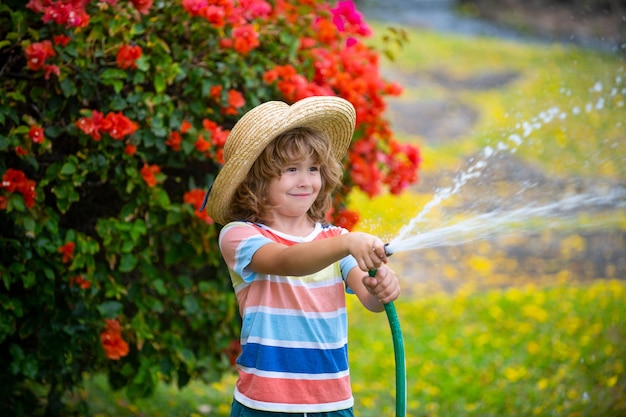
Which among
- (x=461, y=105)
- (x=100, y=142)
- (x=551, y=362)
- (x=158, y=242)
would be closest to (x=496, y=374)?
(x=551, y=362)

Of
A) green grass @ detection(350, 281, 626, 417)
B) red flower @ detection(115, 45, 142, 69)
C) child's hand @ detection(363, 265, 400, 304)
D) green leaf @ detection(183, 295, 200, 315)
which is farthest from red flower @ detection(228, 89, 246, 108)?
green grass @ detection(350, 281, 626, 417)

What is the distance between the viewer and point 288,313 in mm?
2162

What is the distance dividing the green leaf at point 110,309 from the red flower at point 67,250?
0.77 feet

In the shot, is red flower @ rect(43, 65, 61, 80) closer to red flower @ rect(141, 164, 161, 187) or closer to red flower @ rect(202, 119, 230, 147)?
red flower @ rect(141, 164, 161, 187)

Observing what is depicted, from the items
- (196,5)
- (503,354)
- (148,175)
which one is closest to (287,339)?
(148,175)

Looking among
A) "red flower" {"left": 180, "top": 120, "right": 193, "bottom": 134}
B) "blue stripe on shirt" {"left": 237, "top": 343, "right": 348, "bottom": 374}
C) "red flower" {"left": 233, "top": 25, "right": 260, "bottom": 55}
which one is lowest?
"blue stripe on shirt" {"left": 237, "top": 343, "right": 348, "bottom": 374}

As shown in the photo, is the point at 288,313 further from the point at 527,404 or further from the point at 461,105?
the point at 461,105

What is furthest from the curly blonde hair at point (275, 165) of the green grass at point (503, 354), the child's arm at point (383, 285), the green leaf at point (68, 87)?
the green grass at point (503, 354)

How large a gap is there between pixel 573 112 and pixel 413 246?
27.6 feet

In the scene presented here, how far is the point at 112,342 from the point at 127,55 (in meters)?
1.10

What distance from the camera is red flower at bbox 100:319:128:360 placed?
3.13 metres

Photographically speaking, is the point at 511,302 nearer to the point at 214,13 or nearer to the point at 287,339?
the point at 214,13

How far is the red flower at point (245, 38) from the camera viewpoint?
10.3 ft

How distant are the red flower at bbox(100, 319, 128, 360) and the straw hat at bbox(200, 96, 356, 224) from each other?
3.27ft
